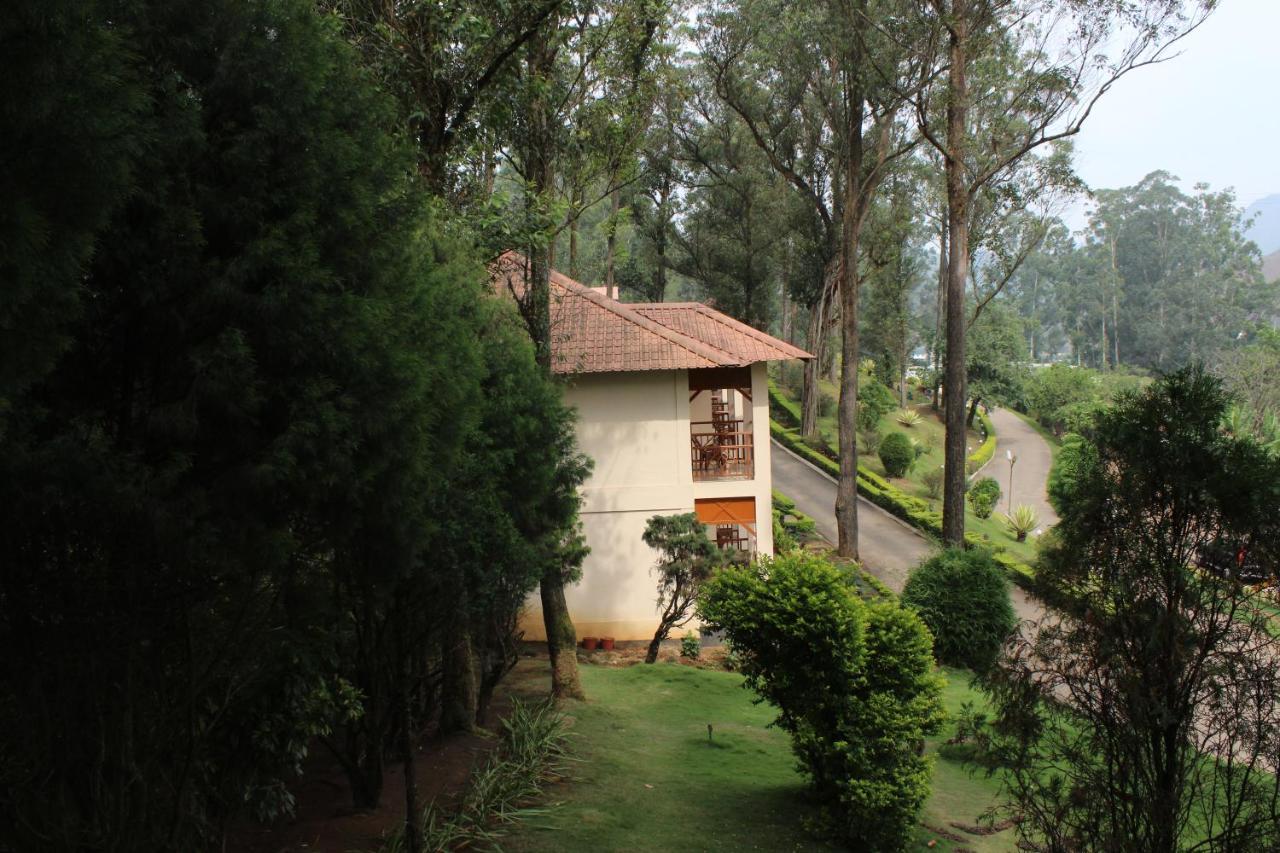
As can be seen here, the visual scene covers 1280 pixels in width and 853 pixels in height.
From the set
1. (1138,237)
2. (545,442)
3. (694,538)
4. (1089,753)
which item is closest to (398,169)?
(545,442)

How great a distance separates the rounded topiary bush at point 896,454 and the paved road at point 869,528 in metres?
2.27

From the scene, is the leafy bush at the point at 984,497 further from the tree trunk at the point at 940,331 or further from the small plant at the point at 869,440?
the tree trunk at the point at 940,331

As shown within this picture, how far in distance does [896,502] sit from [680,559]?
53.9 feet

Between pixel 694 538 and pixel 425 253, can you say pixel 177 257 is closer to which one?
pixel 425 253

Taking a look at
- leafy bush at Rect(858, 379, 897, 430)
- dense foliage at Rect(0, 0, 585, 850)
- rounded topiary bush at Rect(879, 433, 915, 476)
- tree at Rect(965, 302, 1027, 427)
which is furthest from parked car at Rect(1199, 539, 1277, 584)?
tree at Rect(965, 302, 1027, 427)

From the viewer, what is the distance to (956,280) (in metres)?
17.5

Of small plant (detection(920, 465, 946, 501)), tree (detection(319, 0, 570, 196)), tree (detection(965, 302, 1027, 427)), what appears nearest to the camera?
tree (detection(319, 0, 570, 196))

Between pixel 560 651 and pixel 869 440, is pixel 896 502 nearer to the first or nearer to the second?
pixel 869 440

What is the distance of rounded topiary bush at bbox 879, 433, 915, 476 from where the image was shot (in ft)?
118

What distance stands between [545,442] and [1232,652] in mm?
6014

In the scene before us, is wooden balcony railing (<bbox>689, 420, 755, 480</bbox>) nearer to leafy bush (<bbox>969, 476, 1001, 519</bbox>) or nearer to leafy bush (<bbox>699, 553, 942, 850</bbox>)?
leafy bush (<bbox>699, 553, 942, 850</bbox>)

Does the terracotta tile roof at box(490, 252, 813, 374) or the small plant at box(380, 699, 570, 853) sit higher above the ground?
the terracotta tile roof at box(490, 252, 813, 374)

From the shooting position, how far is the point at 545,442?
33.1ft

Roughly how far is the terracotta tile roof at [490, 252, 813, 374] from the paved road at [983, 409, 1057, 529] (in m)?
18.2
